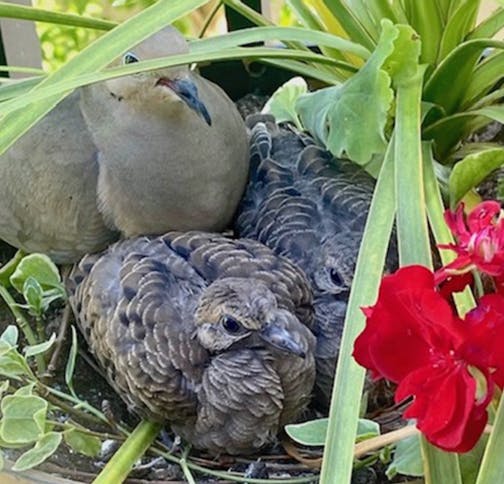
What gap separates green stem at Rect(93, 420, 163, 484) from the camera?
0.58 metres

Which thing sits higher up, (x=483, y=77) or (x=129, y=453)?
(x=483, y=77)

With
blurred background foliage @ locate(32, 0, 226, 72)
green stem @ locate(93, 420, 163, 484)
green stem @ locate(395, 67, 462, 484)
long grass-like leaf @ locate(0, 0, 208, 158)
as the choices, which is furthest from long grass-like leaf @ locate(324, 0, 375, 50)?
blurred background foliage @ locate(32, 0, 226, 72)

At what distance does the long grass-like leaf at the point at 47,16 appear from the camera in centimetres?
68

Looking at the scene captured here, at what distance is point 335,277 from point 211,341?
0.12 meters

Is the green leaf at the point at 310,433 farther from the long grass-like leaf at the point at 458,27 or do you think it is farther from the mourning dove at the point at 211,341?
the long grass-like leaf at the point at 458,27

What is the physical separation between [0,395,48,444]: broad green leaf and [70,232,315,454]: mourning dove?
0.07 m

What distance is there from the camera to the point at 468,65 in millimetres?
772

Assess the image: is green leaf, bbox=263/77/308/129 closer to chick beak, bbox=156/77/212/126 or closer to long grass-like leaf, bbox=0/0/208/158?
chick beak, bbox=156/77/212/126

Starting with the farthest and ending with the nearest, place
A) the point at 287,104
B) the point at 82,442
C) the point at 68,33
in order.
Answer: the point at 68,33 < the point at 287,104 < the point at 82,442

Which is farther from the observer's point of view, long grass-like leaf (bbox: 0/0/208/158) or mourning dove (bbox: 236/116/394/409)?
mourning dove (bbox: 236/116/394/409)

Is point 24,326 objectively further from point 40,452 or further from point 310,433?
point 310,433

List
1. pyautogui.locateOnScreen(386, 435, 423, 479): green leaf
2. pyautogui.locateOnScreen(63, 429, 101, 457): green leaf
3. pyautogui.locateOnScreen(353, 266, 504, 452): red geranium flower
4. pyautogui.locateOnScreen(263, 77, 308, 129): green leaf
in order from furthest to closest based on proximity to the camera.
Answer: pyautogui.locateOnScreen(263, 77, 308, 129): green leaf → pyautogui.locateOnScreen(63, 429, 101, 457): green leaf → pyautogui.locateOnScreen(386, 435, 423, 479): green leaf → pyautogui.locateOnScreen(353, 266, 504, 452): red geranium flower

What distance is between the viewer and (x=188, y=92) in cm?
68

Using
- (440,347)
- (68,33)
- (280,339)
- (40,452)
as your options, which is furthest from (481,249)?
(68,33)
